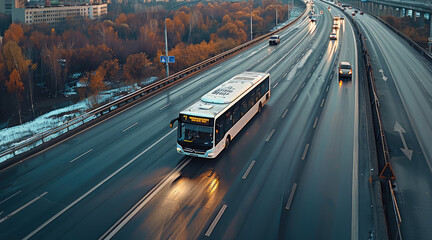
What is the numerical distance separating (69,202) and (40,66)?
80.2 metres

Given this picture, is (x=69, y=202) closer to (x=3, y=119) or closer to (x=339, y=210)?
(x=339, y=210)

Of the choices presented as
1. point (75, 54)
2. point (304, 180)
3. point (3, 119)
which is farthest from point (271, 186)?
point (75, 54)

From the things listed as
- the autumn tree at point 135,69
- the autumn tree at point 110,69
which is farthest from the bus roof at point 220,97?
the autumn tree at point 110,69

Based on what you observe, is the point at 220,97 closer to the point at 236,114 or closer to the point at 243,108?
the point at 236,114

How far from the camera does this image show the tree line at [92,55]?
223 ft

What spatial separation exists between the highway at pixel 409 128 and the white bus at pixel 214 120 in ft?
28.9

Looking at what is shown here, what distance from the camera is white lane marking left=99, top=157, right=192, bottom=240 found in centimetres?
1352

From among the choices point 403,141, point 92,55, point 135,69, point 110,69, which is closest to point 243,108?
point 403,141

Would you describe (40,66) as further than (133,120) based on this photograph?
Yes

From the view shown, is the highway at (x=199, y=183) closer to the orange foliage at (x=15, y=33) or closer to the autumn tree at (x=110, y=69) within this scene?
the autumn tree at (x=110, y=69)

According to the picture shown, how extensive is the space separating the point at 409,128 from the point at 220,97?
1310cm

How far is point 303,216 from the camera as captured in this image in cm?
1416

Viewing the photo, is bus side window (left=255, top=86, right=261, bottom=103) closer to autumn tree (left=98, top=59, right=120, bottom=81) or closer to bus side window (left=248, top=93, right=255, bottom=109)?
bus side window (left=248, top=93, right=255, bottom=109)

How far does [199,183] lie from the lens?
1708 cm
